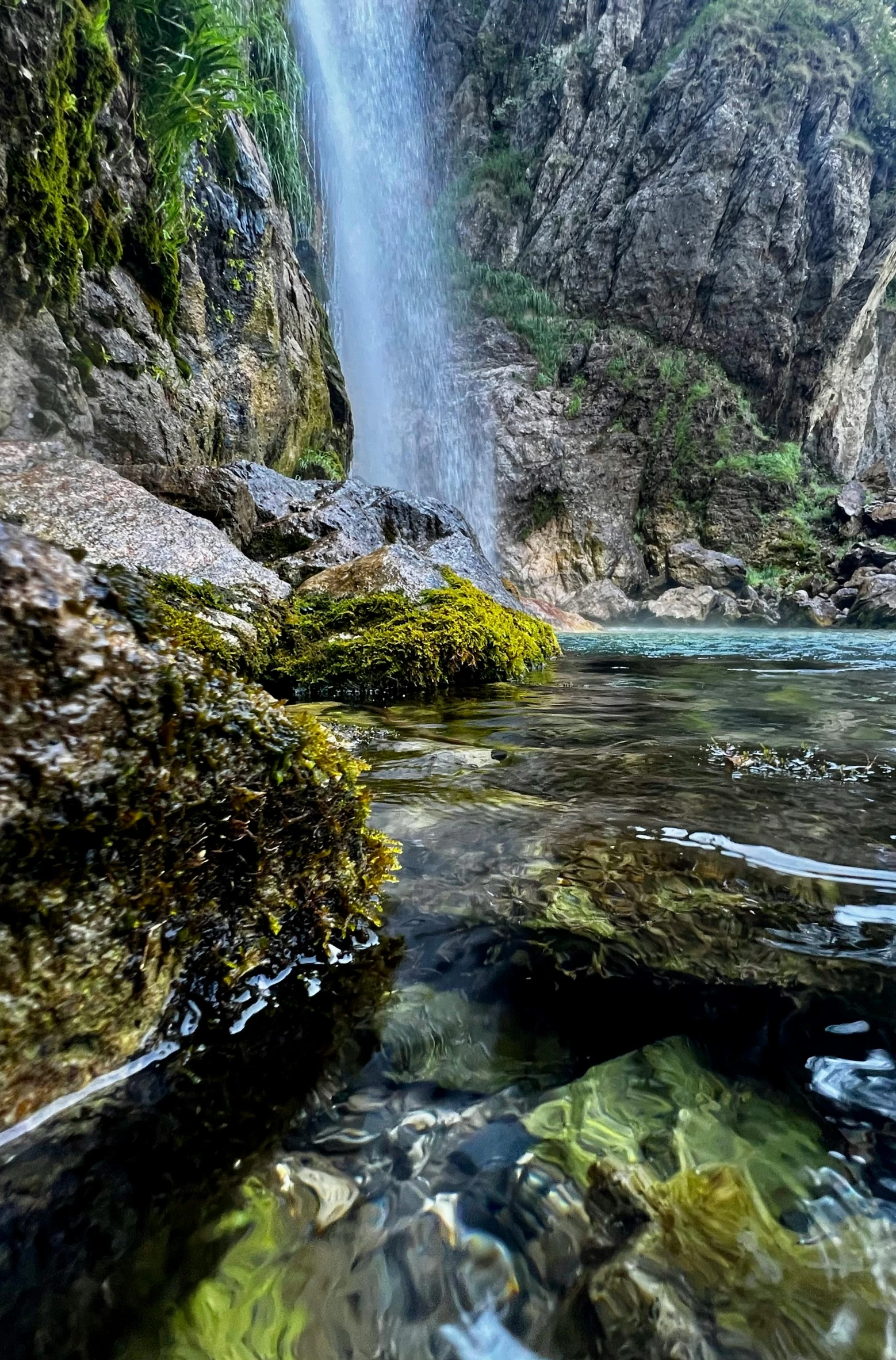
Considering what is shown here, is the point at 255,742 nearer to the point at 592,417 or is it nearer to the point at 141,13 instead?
the point at 141,13

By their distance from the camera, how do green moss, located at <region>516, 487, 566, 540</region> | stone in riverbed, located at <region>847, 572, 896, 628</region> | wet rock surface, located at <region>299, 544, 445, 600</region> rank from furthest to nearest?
green moss, located at <region>516, 487, 566, 540</region> < stone in riverbed, located at <region>847, 572, 896, 628</region> < wet rock surface, located at <region>299, 544, 445, 600</region>

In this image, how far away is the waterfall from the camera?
21.7 m

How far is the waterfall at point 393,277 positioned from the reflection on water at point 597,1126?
828 inches

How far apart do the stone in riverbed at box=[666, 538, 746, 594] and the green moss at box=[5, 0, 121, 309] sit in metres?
19.3

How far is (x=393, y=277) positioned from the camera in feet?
78.3

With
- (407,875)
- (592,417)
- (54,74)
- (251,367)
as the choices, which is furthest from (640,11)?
(407,875)

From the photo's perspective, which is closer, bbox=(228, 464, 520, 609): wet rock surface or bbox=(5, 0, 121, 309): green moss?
bbox=(5, 0, 121, 309): green moss

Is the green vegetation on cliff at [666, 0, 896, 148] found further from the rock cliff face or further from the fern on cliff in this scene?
the fern on cliff

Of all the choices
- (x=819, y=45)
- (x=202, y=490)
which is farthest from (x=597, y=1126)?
(x=819, y=45)

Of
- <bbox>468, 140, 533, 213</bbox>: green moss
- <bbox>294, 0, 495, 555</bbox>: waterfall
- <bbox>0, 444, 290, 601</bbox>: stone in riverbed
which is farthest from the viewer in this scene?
<bbox>468, 140, 533, 213</bbox>: green moss

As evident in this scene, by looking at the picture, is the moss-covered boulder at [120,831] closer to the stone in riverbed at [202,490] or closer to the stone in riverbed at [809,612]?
the stone in riverbed at [202,490]

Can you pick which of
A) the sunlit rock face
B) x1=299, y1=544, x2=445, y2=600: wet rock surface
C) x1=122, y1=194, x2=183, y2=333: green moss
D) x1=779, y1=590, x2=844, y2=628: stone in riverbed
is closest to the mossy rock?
x1=299, y1=544, x2=445, y2=600: wet rock surface

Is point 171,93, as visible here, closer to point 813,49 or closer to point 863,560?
point 863,560

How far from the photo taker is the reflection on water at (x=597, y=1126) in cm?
A: 70
